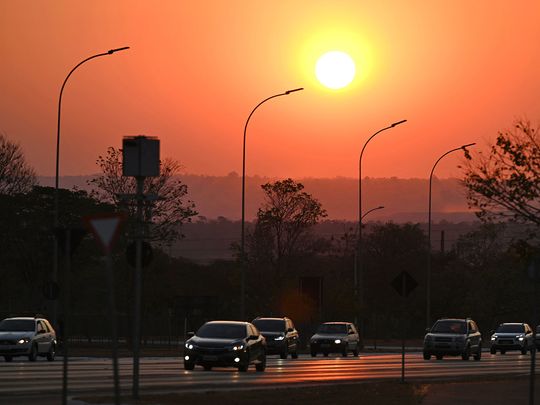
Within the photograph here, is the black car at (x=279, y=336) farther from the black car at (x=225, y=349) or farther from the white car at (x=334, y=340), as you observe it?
the black car at (x=225, y=349)

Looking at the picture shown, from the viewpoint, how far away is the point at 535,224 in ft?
98.6

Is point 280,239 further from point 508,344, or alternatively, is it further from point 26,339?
point 26,339

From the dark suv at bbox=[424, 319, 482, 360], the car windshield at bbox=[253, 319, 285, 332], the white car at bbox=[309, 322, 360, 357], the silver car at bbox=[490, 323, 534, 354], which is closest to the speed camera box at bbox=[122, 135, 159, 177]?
the car windshield at bbox=[253, 319, 285, 332]

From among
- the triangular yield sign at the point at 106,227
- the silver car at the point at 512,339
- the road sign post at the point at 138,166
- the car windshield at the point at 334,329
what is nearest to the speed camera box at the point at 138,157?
the road sign post at the point at 138,166

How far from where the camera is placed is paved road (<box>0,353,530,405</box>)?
28766 mm

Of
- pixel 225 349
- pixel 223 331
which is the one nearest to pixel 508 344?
pixel 223 331

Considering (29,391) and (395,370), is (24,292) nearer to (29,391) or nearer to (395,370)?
(395,370)

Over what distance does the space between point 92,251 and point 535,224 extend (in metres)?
57.1

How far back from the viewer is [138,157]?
80.7ft

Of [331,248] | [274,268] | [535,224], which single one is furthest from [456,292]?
[535,224]

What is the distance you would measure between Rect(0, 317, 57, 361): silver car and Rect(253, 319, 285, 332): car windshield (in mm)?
10621

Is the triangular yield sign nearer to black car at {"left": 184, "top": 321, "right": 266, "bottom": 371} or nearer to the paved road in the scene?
the paved road

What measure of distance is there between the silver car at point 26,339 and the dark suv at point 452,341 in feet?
55.8

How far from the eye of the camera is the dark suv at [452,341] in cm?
5722
